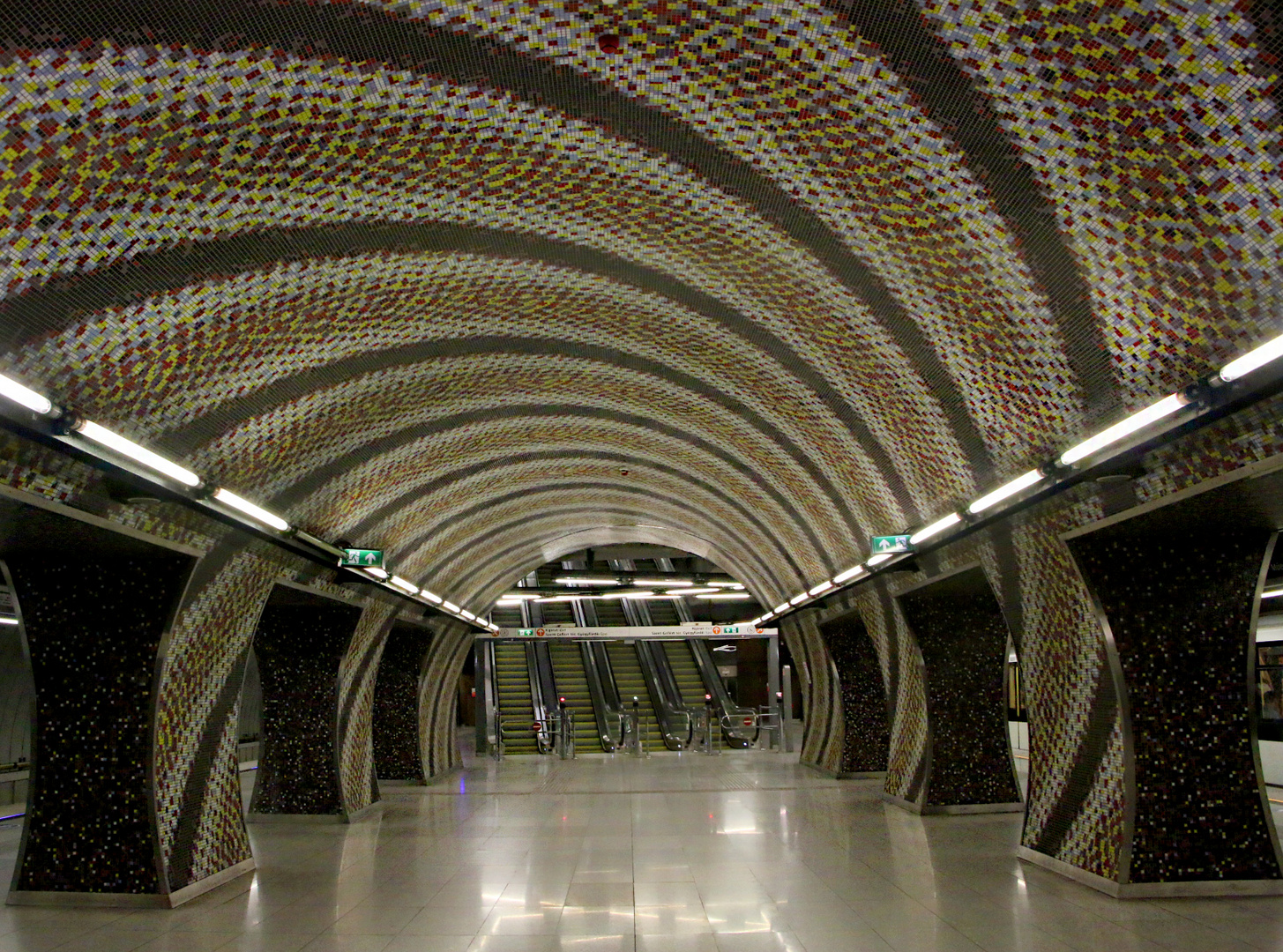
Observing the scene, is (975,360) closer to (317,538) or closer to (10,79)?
(10,79)

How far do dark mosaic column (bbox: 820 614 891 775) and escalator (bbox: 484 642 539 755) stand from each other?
405 inches

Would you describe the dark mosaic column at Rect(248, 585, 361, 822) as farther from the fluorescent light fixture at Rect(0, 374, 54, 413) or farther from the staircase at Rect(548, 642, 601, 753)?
the staircase at Rect(548, 642, 601, 753)

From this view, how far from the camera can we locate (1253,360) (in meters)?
4.55

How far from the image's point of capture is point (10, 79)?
3.97 meters

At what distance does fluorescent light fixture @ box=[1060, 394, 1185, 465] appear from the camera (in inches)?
209

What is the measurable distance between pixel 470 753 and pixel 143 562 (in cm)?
1912

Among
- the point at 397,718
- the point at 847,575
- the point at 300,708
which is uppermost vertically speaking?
the point at 847,575

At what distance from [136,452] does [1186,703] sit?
7.43 meters

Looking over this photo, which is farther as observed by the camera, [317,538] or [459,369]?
[317,538]

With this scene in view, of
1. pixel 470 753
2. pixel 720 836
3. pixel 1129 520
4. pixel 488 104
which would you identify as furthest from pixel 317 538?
pixel 470 753

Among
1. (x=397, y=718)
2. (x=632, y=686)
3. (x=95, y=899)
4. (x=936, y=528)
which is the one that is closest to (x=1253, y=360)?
(x=936, y=528)

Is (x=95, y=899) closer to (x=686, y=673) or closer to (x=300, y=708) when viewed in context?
(x=300, y=708)

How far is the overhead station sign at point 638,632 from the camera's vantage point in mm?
25422

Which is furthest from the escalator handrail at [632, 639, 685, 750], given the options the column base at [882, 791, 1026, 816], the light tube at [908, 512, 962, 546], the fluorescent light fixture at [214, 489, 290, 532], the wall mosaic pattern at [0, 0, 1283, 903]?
the fluorescent light fixture at [214, 489, 290, 532]
